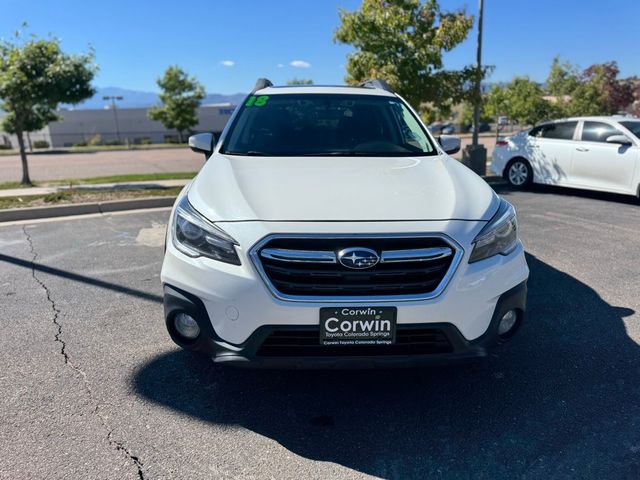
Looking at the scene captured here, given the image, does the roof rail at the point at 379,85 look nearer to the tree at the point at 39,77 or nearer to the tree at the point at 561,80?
the tree at the point at 39,77

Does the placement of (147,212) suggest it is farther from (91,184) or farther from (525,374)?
(525,374)

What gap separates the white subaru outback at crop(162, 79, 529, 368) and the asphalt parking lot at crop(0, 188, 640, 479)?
42cm

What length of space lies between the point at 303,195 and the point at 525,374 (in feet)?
5.92

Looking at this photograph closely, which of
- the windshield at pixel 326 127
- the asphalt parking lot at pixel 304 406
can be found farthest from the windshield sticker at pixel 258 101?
the asphalt parking lot at pixel 304 406

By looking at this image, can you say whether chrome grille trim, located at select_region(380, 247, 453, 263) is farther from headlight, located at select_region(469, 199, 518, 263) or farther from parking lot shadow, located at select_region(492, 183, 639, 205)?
parking lot shadow, located at select_region(492, 183, 639, 205)

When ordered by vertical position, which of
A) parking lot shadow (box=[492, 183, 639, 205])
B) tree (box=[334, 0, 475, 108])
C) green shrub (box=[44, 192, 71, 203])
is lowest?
parking lot shadow (box=[492, 183, 639, 205])

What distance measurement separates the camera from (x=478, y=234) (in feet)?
8.50

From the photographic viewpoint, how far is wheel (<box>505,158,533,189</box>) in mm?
10504

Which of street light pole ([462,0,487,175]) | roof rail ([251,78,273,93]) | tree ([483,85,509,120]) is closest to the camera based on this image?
roof rail ([251,78,273,93])

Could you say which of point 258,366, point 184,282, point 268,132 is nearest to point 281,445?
point 258,366

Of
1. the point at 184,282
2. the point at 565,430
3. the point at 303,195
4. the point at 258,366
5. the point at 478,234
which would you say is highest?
the point at 303,195

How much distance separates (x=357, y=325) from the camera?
8.04 ft

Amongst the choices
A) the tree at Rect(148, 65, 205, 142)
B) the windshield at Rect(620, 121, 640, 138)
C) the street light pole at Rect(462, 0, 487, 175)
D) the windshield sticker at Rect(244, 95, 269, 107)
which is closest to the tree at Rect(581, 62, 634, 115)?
the street light pole at Rect(462, 0, 487, 175)

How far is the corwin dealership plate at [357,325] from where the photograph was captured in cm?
243
